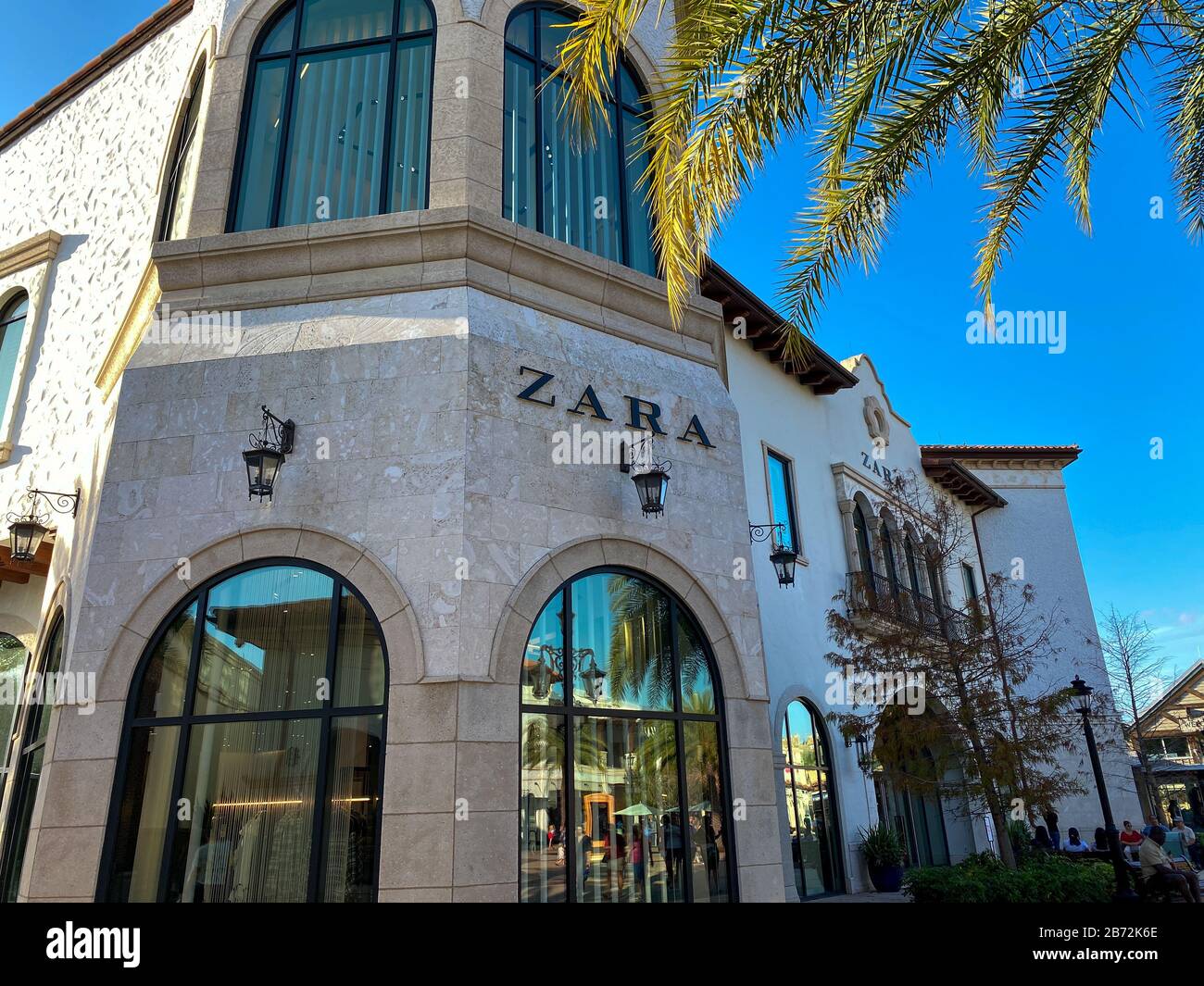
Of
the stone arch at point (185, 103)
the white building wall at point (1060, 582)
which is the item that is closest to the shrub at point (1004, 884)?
the stone arch at point (185, 103)

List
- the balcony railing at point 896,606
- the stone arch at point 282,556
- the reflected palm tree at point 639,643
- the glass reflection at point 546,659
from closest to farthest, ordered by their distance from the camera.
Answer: the stone arch at point 282,556 → the glass reflection at point 546,659 → the reflected palm tree at point 639,643 → the balcony railing at point 896,606

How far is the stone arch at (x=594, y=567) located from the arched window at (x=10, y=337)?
11.3 metres

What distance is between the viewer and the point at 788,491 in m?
18.7

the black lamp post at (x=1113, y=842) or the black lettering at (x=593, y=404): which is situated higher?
the black lettering at (x=593, y=404)

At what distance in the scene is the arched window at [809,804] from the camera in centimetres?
1562

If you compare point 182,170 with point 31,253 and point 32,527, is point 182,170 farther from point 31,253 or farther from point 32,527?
point 31,253

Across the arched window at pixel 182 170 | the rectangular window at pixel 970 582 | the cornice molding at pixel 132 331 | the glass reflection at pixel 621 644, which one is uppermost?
the arched window at pixel 182 170

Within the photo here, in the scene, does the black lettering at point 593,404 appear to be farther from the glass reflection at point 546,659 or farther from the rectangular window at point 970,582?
the rectangular window at point 970,582

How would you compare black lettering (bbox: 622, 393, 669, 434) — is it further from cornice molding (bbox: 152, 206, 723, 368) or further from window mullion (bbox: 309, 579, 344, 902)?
window mullion (bbox: 309, 579, 344, 902)

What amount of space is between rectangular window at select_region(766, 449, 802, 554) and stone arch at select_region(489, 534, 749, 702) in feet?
25.9

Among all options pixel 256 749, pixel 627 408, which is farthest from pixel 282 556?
pixel 627 408

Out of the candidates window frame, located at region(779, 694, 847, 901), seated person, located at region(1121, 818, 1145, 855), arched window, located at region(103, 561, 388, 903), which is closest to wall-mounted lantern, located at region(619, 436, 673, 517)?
arched window, located at region(103, 561, 388, 903)

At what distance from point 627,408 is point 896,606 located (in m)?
11.4
